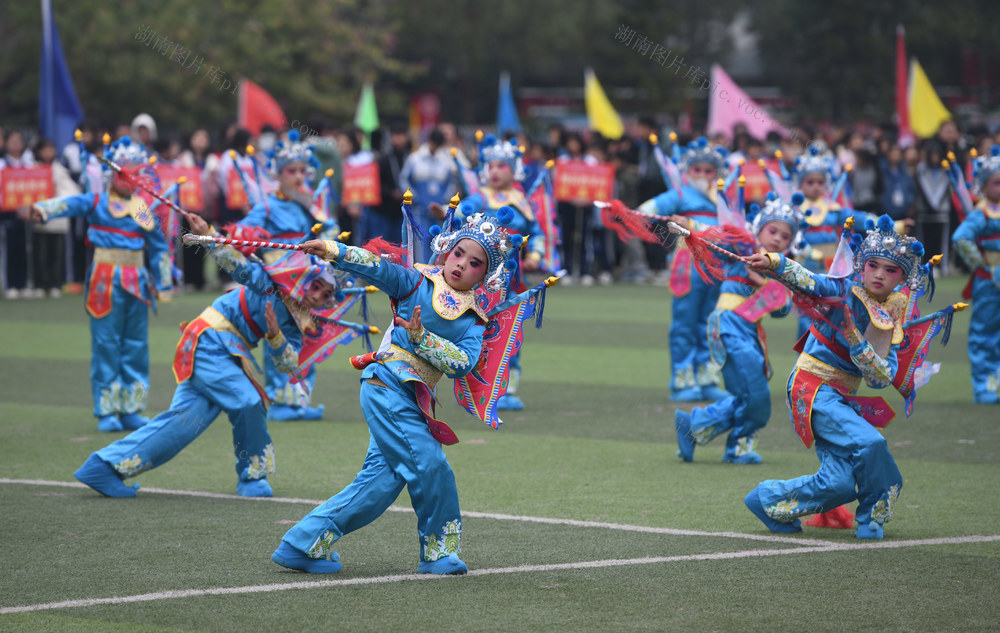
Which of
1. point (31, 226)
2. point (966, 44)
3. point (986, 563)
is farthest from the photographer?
point (966, 44)

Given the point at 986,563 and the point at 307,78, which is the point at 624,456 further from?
the point at 307,78

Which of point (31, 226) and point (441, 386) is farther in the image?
point (31, 226)

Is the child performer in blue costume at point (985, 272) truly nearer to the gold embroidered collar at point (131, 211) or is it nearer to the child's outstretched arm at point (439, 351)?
the child's outstretched arm at point (439, 351)

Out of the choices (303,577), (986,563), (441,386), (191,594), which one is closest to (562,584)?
(303,577)

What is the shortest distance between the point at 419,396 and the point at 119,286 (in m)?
4.22

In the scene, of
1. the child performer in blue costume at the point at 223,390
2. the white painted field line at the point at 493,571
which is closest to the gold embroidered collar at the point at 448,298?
the white painted field line at the point at 493,571

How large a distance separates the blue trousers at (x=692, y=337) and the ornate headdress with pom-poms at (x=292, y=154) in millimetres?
3114

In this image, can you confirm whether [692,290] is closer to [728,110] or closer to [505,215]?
[505,215]

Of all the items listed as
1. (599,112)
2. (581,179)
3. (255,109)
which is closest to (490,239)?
(581,179)

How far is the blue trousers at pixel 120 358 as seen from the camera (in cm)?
940

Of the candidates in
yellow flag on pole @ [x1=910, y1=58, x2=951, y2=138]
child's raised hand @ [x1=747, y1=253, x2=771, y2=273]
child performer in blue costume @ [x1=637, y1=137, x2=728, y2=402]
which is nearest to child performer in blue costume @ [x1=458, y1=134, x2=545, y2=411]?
child performer in blue costume @ [x1=637, y1=137, x2=728, y2=402]

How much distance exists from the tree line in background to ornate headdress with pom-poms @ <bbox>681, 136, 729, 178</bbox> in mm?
15381

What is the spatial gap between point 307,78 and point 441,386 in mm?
20018

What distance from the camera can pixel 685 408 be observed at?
1043cm
